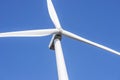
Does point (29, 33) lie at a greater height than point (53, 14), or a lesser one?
lesser

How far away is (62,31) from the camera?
22.5 m

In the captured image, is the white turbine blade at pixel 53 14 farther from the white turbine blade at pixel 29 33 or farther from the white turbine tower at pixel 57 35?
the white turbine blade at pixel 29 33

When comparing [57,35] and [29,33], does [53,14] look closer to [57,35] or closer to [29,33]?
[57,35]

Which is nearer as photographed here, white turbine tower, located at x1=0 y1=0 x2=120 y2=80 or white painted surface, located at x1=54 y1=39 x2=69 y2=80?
white painted surface, located at x1=54 y1=39 x2=69 y2=80

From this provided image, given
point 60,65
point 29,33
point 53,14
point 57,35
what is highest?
point 53,14

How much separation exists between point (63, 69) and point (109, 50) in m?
5.31

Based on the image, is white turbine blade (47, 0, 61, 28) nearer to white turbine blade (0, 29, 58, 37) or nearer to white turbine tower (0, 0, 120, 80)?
white turbine tower (0, 0, 120, 80)

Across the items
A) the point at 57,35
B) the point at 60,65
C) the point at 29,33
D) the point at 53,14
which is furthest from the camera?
the point at 53,14

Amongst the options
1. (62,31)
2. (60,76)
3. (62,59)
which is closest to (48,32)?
(62,31)

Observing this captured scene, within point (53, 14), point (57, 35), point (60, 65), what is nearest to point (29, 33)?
point (57, 35)

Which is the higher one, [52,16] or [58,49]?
[52,16]

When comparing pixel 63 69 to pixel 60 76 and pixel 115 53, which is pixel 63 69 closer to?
pixel 60 76

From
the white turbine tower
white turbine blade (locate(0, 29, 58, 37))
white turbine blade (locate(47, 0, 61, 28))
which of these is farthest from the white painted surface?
white turbine blade (locate(47, 0, 61, 28))

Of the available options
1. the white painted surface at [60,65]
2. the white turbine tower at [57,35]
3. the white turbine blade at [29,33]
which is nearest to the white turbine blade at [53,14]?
the white turbine tower at [57,35]
